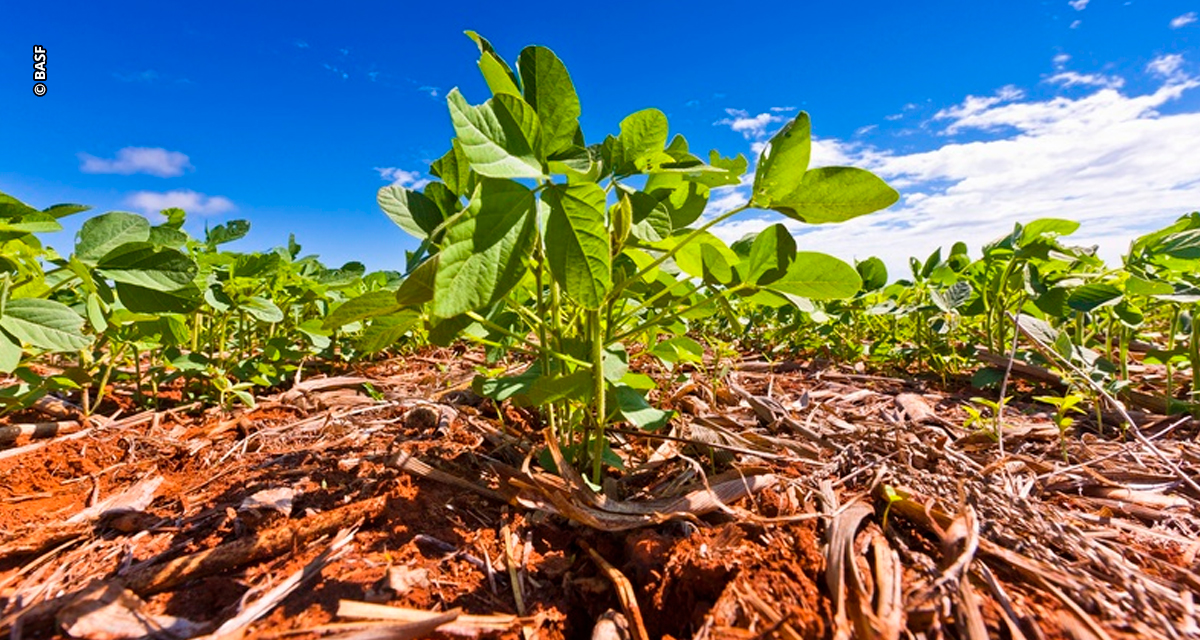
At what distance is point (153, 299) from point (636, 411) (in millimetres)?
1495

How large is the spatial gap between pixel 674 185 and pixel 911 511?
82 centimetres

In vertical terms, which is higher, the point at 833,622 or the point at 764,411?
the point at 764,411

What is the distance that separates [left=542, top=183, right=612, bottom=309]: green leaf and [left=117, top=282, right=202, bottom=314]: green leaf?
1.37 meters

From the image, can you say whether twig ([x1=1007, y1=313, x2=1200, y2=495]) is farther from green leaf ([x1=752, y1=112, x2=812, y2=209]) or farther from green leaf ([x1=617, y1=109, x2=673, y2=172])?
green leaf ([x1=617, y1=109, x2=673, y2=172])

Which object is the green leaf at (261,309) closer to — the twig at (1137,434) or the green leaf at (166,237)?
the green leaf at (166,237)

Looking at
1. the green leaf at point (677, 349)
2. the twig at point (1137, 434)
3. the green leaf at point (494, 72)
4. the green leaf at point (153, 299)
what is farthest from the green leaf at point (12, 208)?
the twig at point (1137, 434)

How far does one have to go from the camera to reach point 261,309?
2453 mm

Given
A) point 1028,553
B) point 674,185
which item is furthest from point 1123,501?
point 674,185

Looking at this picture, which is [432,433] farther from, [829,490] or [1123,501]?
[1123,501]

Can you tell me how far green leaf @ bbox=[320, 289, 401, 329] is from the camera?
1.14 meters

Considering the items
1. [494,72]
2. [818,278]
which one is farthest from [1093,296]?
[494,72]

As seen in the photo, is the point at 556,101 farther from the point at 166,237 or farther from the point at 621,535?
the point at 166,237

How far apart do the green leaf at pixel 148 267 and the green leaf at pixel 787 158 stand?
161 centimetres

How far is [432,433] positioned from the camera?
1788 mm
